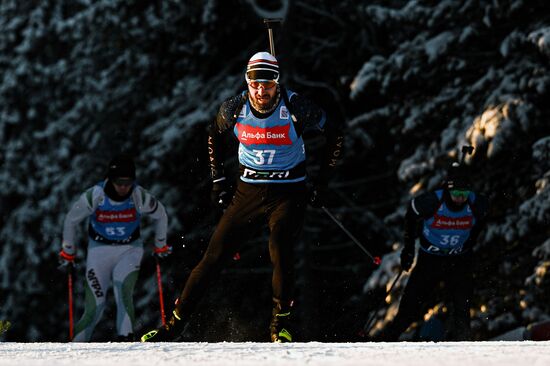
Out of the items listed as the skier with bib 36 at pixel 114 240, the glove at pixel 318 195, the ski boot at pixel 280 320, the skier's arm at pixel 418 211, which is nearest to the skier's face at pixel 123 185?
the skier with bib 36 at pixel 114 240

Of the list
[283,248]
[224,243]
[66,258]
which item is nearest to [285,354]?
[283,248]

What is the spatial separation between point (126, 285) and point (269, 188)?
3042 millimetres

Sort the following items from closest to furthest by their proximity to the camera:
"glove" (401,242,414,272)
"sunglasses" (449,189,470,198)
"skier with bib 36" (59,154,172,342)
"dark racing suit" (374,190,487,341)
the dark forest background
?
"skier with bib 36" (59,154,172,342)
"sunglasses" (449,189,470,198)
"dark racing suit" (374,190,487,341)
"glove" (401,242,414,272)
the dark forest background

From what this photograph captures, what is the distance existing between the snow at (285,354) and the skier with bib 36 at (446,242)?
4.00m

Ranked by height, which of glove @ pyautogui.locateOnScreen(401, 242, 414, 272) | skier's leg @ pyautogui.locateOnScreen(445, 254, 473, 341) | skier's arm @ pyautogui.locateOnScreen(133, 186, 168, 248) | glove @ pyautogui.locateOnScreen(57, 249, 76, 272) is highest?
skier's arm @ pyautogui.locateOnScreen(133, 186, 168, 248)

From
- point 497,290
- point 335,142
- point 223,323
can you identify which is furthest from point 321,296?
point 335,142

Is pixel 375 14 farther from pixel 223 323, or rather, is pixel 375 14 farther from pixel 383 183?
pixel 223 323

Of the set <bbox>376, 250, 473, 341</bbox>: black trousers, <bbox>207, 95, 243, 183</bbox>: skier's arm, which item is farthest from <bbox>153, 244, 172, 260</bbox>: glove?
<bbox>207, 95, 243, 183</bbox>: skier's arm

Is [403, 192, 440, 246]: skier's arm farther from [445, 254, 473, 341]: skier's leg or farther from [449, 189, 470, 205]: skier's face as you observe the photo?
[445, 254, 473, 341]: skier's leg

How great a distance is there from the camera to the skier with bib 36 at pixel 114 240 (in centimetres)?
985

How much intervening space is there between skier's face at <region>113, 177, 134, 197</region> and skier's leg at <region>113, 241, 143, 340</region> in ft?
2.02

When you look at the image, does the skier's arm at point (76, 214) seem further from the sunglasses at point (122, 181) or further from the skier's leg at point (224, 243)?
the skier's leg at point (224, 243)

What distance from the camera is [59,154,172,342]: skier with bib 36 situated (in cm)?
985

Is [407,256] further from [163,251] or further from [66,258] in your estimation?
[66,258]
